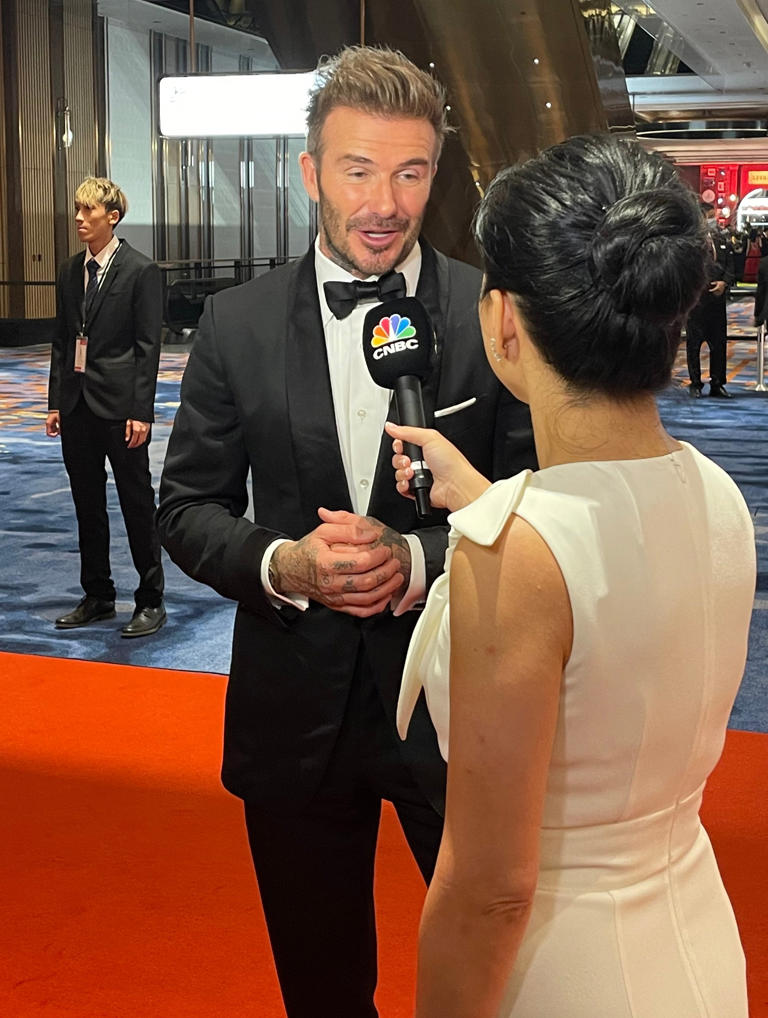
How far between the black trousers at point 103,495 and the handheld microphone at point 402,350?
3430mm

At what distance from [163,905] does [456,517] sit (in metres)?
2.11

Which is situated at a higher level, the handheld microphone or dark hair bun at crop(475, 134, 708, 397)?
dark hair bun at crop(475, 134, 708, 397)

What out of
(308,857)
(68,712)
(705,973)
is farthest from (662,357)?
(68,712)

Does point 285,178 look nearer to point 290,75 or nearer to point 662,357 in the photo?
point 290,75

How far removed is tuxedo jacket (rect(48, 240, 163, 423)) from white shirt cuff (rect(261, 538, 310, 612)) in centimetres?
334

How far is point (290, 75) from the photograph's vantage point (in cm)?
751

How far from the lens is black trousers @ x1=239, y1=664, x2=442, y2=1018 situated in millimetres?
1675

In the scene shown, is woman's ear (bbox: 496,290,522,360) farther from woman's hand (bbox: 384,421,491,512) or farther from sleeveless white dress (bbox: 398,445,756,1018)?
woman's hand (bbox: 384,421,491,512)

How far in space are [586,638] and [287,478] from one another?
805mm

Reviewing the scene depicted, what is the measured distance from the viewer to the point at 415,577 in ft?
5.32

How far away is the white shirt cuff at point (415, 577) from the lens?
1622 millimetres

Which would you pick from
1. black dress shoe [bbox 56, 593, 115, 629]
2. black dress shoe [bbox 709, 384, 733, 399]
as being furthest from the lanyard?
black dress shoe [bbox 709, 384, 733, 399]

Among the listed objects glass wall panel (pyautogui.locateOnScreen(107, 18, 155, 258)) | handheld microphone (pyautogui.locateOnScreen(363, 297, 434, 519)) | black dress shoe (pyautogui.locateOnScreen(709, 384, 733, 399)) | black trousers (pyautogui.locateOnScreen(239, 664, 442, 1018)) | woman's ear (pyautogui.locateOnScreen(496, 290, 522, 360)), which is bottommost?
black dress shoe (pyautogui.locateOnScreen(709, 384, 733, 399))

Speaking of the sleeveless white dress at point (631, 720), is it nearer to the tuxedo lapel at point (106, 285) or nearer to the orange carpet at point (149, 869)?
the orange carpet at point (149, 869)
